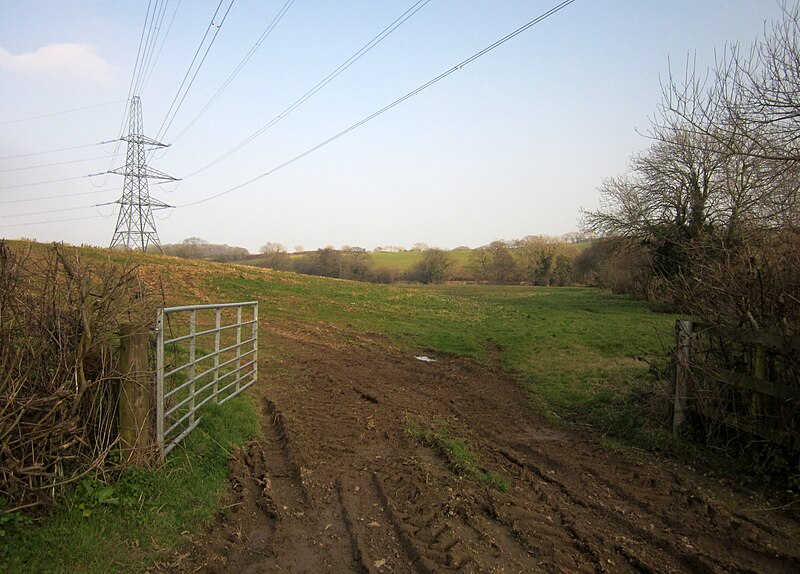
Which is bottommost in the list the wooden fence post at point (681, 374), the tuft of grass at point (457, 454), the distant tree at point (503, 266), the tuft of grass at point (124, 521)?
the tuft of grass at point (457, 454)

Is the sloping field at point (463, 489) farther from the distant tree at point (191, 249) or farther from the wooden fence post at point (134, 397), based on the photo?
the distant tree at point (191, 249)

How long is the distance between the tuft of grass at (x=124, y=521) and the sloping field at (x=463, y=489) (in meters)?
0.19

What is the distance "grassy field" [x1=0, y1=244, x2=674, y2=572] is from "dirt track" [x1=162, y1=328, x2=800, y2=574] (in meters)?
0.39

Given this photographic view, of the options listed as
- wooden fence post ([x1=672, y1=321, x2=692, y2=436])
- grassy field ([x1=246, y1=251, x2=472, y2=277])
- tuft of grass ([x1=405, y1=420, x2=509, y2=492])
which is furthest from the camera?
grassy field ([x1=246, y1=251, x2=472, y2=277])

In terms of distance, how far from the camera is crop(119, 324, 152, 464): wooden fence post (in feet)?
15.3

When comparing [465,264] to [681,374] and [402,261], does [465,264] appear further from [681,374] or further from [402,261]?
[681,374]

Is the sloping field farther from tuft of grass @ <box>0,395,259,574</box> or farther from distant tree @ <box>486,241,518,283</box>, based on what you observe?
distant tree @ <box>486,241,518,283</box>

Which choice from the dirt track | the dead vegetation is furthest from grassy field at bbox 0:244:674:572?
the dirt track

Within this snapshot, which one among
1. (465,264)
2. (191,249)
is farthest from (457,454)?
(465,264)

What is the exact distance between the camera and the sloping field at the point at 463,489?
3875 millimetres

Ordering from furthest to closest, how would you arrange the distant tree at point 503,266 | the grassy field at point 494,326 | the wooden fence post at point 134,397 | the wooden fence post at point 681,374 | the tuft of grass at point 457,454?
the distant tree at point 503,266
the grassy field at point 494,326
the wooden fence post at point 681,374
the tuft of grass at point 457,454
the wooden fence post at point 134,397

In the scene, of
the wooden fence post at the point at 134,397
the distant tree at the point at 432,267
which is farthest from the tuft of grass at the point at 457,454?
the distant tree at the point at 432,267

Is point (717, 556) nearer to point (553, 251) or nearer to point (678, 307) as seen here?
point (678, 307)

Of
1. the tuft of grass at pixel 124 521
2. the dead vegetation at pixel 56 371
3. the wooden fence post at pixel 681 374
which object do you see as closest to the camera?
the tuft of grass at pixel 124 521
